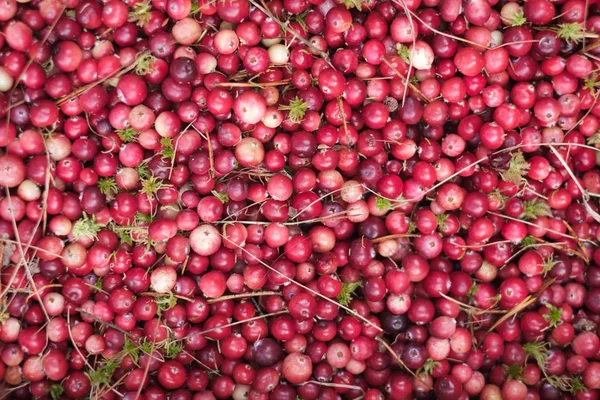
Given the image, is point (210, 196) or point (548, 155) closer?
point (210, 196)

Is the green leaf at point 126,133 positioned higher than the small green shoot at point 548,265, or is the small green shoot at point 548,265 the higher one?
the green leaf at point 126,133

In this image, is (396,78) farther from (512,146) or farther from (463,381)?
(463,381)

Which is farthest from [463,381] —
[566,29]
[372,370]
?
[566,29]

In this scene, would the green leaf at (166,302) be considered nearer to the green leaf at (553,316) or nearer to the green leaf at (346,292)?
the green leaf at (346,292)

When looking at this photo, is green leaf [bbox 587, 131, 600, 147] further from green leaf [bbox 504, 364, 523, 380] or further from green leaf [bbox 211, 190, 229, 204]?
green leaf [bbox 211, 190, 229, 204]

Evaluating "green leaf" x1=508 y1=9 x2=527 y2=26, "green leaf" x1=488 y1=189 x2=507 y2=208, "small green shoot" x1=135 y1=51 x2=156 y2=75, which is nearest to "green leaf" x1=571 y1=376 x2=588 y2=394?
"green leaf" x1=488 y1=189 x2=507 y2=208

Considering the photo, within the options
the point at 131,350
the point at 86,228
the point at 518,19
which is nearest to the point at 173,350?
the point at 131,350

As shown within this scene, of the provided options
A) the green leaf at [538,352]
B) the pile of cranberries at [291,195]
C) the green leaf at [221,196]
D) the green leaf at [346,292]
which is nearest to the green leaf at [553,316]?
the pile of cranberries at [291,195]
